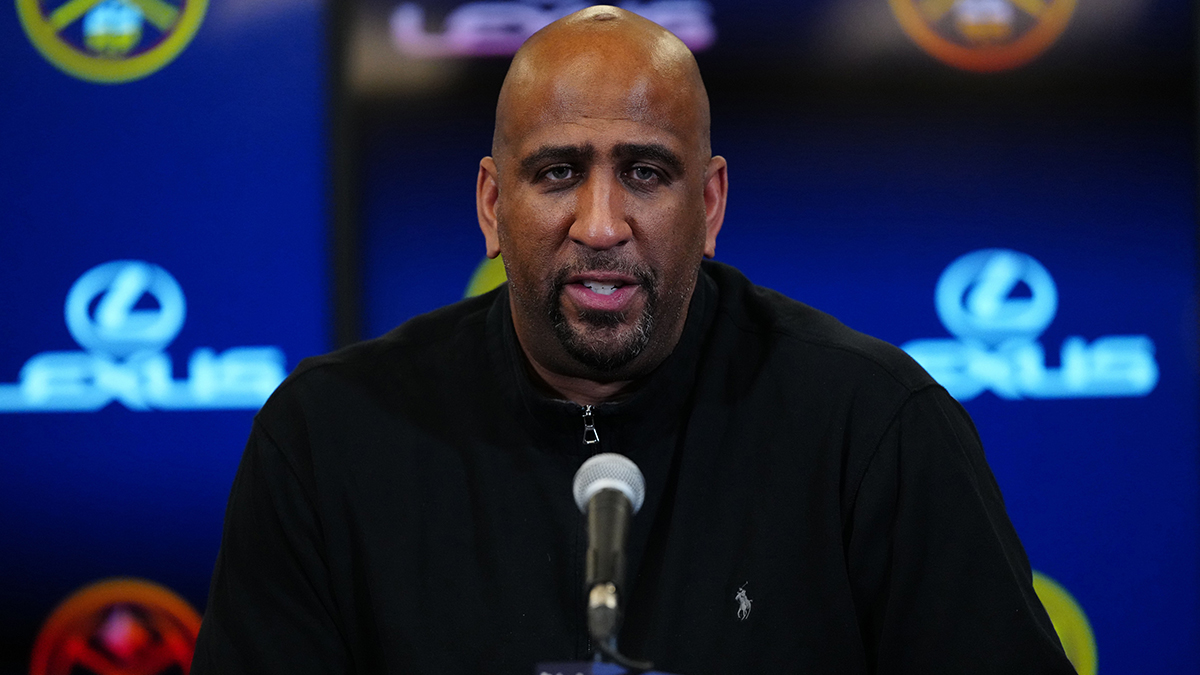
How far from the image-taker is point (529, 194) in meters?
1.48

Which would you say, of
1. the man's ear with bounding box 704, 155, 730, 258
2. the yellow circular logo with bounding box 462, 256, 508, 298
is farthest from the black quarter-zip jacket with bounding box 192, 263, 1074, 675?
the yellow circular logo with bounding box 462, 256, 508, 298

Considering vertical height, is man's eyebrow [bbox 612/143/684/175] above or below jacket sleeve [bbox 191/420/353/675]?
above

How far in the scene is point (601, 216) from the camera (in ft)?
4.61

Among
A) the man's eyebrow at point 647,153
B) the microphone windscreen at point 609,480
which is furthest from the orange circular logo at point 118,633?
the microphone windscreen at point 609,480

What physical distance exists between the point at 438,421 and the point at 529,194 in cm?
36

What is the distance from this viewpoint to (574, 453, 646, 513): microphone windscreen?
910 mm

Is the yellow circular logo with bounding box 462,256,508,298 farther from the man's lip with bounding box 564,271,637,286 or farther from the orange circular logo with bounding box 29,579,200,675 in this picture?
the man's lip with bounding box 564,271,637,286

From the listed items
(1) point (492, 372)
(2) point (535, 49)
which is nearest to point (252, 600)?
(1) point (492, 372)

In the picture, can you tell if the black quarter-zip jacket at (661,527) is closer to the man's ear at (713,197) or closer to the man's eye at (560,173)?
the man's ear at (713,197)

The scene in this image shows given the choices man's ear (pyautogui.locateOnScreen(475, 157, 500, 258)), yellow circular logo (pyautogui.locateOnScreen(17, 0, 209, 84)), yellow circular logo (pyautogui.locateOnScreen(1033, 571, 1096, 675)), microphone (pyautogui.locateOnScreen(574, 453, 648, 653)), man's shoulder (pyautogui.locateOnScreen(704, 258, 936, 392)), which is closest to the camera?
microphone (pyautogui.locateOnScreen(574, 453, 648, 653))

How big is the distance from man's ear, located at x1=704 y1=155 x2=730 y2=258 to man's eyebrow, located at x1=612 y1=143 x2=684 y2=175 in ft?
0.45

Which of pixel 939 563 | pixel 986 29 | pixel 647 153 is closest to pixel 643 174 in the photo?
pixel 647 153

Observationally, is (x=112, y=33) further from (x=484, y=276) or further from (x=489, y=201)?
(x=489, y=201)

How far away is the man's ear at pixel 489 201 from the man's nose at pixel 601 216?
0.71 feet
